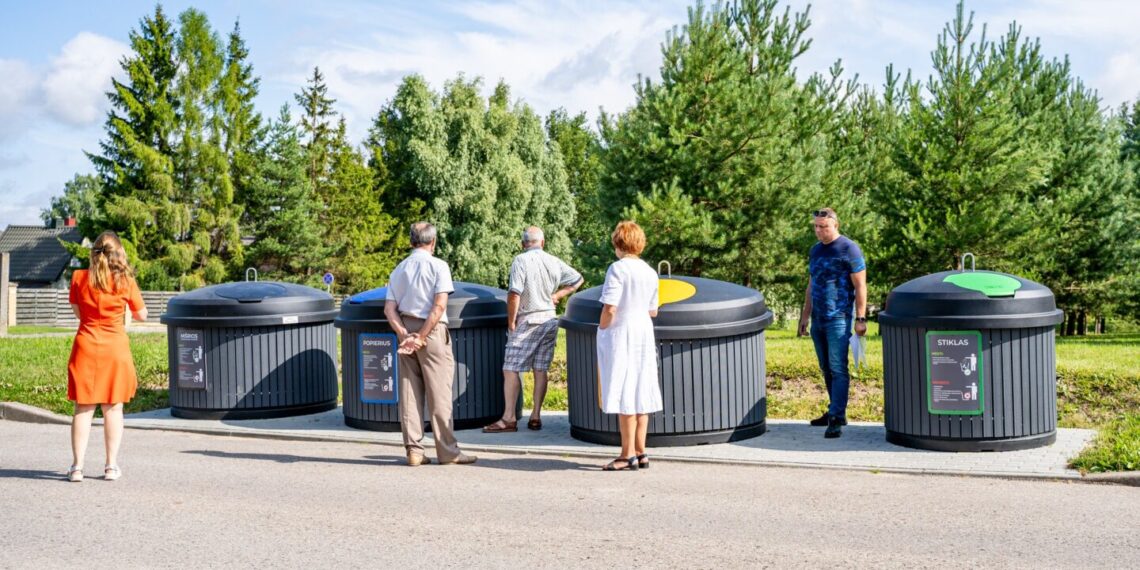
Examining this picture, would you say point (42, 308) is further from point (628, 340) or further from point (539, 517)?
point (539, 517)

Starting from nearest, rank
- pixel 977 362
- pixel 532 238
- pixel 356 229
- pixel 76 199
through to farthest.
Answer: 1. pixel 977 362
2. pixel 532 238
3. pixel 356 229
4. pixel 76 199

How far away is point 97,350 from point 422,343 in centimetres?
203

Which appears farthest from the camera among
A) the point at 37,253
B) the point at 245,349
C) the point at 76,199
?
the point at 76,199

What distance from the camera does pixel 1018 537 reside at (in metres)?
4.81

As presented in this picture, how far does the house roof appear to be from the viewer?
61.8 metres

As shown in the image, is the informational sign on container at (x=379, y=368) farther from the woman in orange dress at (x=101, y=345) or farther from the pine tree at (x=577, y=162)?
the pine tree at (x=577, y=162)

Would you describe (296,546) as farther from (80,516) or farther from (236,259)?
(236,259)

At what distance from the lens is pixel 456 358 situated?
8203mm

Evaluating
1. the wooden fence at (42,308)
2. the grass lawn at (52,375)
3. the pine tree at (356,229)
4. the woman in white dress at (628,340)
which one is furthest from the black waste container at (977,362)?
the pine tree at (356,229)

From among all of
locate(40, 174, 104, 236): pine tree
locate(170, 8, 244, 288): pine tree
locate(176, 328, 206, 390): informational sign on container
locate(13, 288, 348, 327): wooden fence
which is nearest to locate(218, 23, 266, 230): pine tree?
locate(170, 8, 244, 288): pine tree

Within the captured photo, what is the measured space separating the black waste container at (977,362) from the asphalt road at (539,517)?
76 cm

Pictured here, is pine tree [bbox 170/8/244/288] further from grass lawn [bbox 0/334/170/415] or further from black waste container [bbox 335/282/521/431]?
black waste container [bbox 335/282/521/431]

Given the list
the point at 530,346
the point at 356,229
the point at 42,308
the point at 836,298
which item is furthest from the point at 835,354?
the point at 356,229

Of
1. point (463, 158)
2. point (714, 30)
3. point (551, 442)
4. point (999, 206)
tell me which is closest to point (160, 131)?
point (463, 158)
